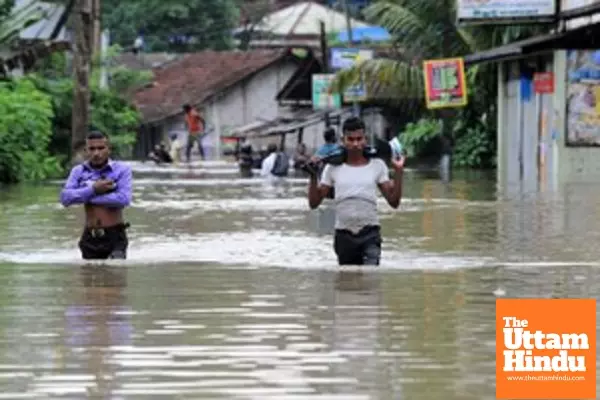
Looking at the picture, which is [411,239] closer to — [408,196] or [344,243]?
[344,243]

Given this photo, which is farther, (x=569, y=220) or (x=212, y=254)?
(x=569, y=220)

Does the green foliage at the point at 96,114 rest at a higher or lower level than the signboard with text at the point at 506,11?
lower

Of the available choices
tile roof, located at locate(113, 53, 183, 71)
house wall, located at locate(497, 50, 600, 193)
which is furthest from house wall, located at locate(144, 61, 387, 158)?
house wall, located at locate(497, 50, 600, 193)

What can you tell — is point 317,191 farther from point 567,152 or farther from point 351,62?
point 351,62

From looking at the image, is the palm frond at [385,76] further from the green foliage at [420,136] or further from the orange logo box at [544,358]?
the orange logo box at [544,358]

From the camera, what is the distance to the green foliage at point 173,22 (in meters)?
81.8

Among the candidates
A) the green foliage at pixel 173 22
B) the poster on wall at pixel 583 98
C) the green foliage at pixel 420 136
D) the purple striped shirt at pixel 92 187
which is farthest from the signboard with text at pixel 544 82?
the green foliage at pixel 173 22

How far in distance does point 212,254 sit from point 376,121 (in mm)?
49363

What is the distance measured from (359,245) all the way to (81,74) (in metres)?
27.3

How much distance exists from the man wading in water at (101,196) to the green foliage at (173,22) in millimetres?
67353

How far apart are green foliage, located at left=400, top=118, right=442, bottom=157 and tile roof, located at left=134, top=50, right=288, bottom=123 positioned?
62.9ft

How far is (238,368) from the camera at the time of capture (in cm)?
878

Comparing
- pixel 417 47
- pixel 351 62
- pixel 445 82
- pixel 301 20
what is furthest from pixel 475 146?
pixel 301 20

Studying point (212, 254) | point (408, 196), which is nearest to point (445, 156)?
point (408, 196)
